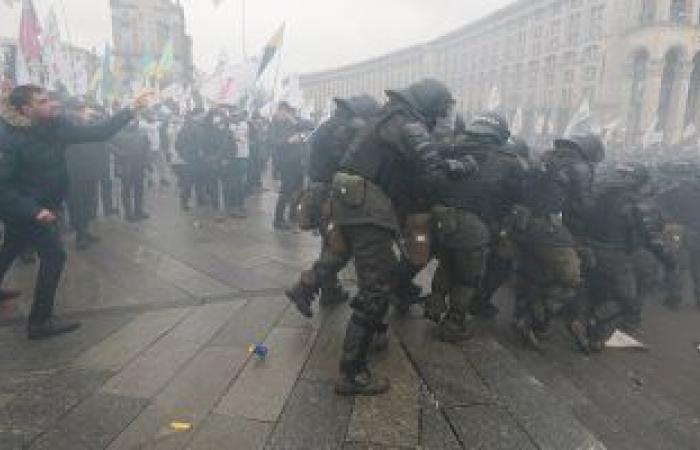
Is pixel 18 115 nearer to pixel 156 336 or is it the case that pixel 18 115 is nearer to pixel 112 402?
pixel 156 336

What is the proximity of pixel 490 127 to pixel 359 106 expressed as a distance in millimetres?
1162

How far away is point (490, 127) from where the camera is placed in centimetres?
505

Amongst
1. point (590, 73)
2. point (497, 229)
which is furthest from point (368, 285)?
point (590, 73)

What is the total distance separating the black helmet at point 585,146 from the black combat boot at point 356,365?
9.06ft

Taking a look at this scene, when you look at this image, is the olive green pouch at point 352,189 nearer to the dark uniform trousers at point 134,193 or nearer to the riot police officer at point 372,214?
the riot police officer at point 372,214

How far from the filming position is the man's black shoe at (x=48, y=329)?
461 centimetres

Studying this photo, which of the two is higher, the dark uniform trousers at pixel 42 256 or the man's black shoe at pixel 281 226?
the dark uniform trousers at pixel 42 256

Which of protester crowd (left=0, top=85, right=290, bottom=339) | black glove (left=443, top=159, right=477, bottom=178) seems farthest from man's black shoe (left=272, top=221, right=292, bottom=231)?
black glove (left=443, top=159, right=477, bottom=178)

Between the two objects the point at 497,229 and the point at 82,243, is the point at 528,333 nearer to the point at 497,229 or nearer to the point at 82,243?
the point at 497,229

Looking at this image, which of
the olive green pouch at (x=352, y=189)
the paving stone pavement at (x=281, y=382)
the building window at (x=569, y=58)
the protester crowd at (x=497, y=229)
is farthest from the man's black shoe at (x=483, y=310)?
the building window at (x=569, y=58)

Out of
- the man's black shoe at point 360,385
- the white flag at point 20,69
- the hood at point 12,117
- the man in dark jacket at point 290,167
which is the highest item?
the white flag at point 20,69

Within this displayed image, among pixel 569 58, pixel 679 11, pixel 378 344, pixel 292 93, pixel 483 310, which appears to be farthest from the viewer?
pixel 569 58

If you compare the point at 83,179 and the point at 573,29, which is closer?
the point at 83,179

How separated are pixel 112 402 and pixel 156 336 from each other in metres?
1.11
